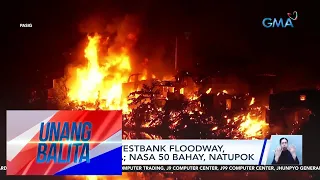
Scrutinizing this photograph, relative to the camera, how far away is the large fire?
1.81m

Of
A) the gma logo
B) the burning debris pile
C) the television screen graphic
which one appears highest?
the gma logo

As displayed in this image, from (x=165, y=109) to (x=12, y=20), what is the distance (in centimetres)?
100

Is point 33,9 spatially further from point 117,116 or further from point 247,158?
point 247,158

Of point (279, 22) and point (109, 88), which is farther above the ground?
point (279, 22)

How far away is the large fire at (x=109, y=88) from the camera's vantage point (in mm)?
1807

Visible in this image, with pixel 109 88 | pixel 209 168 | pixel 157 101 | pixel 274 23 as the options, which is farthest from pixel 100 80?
pixel 274 23

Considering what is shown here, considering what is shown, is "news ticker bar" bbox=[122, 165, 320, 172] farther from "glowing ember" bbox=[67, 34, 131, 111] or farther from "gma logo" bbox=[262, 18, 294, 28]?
"gma logo" bbox=[262, 18, 294, 28]

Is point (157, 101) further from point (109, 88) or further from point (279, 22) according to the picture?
point (279, 22)

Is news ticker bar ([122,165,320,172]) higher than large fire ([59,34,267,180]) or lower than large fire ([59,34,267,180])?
lower

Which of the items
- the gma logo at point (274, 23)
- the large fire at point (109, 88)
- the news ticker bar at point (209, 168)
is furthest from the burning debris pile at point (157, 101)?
the gma logo at point (274, 23)

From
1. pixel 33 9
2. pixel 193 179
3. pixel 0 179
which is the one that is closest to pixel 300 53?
pixel 193 179

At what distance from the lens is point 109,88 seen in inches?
71.6

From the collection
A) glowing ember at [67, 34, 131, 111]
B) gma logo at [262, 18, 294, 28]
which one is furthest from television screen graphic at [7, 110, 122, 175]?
gma logo at [262, 18, 294, 28]

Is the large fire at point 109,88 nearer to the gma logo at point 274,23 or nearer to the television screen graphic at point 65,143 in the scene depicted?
the television screen graphic at point 65,143
